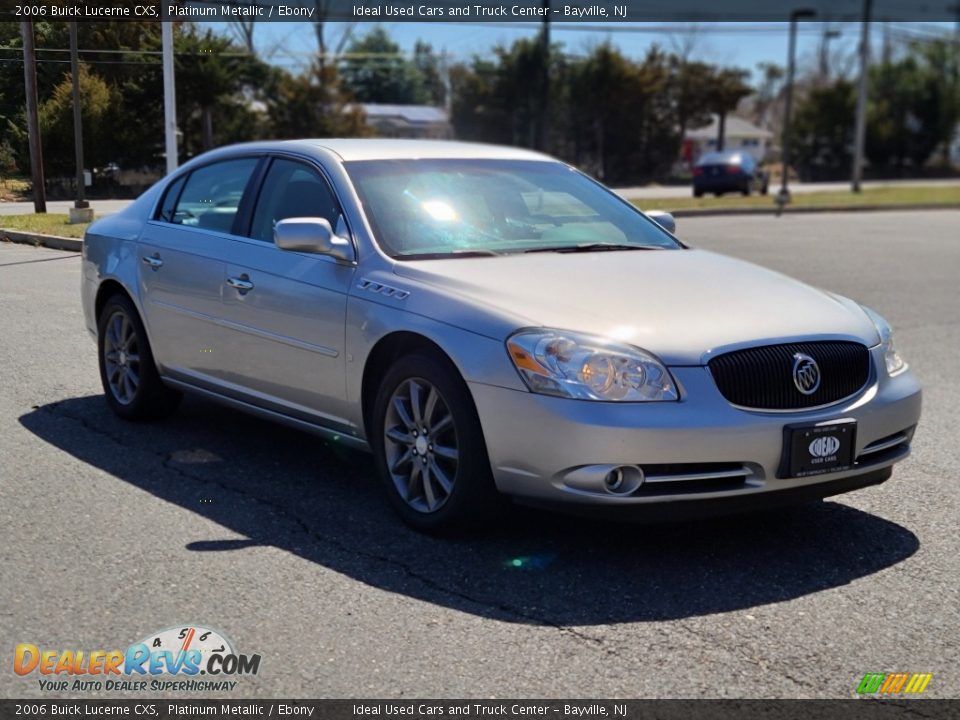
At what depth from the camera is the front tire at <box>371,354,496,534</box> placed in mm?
4527

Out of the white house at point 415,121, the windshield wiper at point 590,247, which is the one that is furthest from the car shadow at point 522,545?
the white house at point 415,121

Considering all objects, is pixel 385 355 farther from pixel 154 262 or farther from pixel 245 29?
pixel 245 29

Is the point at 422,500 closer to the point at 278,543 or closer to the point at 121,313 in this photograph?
the point at 278,543

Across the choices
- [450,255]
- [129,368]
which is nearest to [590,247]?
[450,255]

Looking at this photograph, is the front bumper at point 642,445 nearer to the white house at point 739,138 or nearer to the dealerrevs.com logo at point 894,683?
the dealerrevs.com logo at point 894,683

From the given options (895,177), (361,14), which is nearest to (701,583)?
(361,14)

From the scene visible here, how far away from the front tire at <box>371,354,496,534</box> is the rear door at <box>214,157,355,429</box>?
362 mm

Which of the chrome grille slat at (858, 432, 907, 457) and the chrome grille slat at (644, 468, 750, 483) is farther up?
the chrome grille slat at (858, 432, 907, 457)

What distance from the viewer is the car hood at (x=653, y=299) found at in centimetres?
438

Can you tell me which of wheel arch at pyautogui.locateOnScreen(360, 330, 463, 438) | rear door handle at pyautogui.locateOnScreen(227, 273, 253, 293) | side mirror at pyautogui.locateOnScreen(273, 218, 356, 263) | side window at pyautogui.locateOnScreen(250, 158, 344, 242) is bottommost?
wheel arch at pyautogui.locateOnScreen(360, 330, 463, 438)

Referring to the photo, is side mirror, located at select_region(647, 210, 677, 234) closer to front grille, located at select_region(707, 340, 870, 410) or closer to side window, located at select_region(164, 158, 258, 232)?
front grille, located at select_region(707, 340, 870, 410)

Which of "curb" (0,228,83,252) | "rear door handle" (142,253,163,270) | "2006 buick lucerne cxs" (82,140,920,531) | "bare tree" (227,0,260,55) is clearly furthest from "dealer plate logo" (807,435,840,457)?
"bare tree" (227,0,260,55)

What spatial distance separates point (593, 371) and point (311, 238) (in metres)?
1.51

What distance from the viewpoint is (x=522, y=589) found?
422 cm
